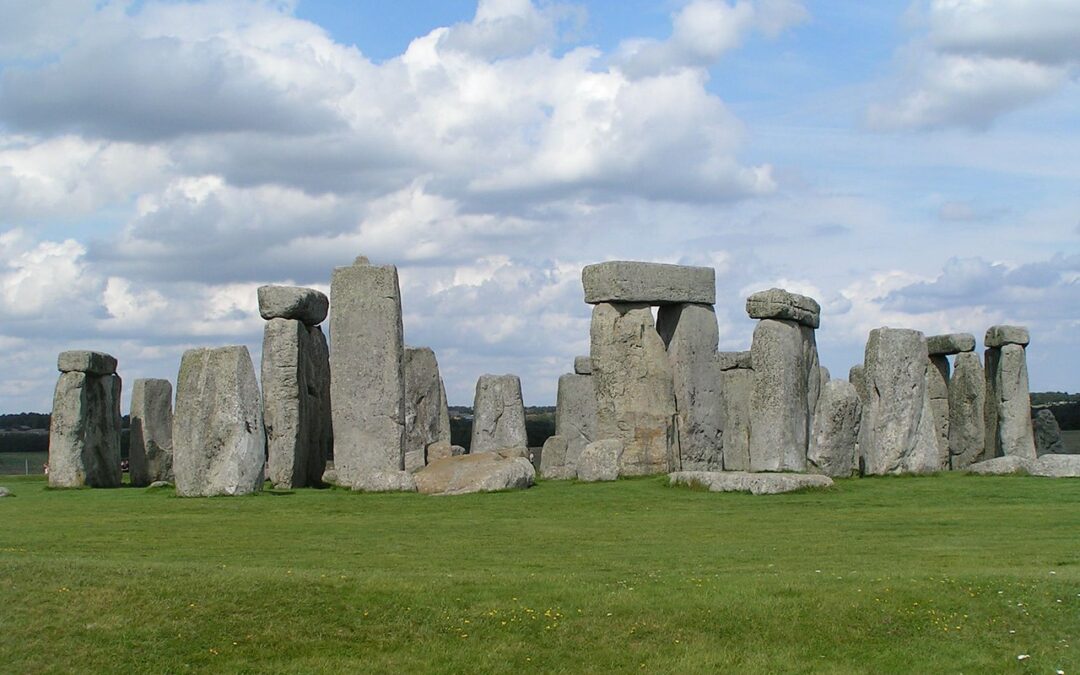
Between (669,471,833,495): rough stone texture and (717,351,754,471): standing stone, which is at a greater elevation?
(717,351,754,471): standing stone

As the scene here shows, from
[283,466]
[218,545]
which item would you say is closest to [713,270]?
[283,466]

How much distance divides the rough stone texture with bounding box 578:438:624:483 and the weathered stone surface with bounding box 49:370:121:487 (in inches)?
390

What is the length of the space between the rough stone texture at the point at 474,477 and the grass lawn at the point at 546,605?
6.27 m

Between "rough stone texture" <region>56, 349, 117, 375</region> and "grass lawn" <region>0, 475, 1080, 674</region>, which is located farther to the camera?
"rough stone texture" <region>56, 349, 117, 375</region>

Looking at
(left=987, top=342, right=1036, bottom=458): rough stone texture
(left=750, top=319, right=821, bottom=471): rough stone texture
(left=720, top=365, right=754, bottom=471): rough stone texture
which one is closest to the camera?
(left=750, top=319, right=821, bottom=471): rough stone texture

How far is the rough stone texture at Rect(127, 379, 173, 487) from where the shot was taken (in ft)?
101

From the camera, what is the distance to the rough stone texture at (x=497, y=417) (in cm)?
3444

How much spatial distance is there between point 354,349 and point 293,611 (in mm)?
12756

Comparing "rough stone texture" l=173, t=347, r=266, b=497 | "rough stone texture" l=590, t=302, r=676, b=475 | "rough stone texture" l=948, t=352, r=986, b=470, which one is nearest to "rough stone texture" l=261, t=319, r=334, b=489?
"rough stone texture" l=173, t=347, r=266, b=497

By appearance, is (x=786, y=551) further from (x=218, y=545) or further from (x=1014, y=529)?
(x=218, y=545)

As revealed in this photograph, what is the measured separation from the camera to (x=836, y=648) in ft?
38.8

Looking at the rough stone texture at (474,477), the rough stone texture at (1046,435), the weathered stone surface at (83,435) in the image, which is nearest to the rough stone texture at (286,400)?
the rough stone texture at (474,477)

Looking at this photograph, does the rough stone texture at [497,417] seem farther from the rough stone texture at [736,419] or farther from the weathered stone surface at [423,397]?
the rough stone texture at [736,419]

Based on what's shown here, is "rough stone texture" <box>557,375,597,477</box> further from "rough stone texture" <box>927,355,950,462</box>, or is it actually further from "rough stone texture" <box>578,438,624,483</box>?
"rough stone texture" <box>578,438,624,483</box>
